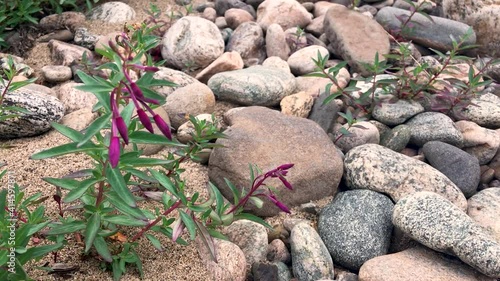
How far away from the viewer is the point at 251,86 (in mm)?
4227

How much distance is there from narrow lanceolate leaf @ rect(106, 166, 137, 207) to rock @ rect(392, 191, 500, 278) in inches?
73.6

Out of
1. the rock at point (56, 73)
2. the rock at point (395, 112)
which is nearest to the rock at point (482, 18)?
the rock at point (395, 112)

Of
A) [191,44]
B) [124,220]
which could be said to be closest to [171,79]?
[191,44]

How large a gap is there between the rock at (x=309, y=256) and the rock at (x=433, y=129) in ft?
4.96

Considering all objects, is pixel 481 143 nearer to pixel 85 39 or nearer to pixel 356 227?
pixel 356 227

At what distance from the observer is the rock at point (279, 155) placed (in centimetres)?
343

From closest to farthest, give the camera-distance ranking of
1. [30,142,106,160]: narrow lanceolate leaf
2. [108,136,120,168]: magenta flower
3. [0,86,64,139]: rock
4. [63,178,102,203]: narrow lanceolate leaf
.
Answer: [108,136,120,168]: magenta flower < [30,142,106,160]: narrow lanceolate leaf < [63,178,102,203]: narrow lanceolate leaf < [0,86,64,139]: rock

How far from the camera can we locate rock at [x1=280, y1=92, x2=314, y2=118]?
167 inches

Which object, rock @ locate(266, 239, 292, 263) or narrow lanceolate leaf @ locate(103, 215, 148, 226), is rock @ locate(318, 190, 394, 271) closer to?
rock @ locate(266, 239, 292, 263)

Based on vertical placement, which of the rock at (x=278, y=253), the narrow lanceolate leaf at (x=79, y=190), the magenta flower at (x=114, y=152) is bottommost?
the rock at (x=278, y=253)

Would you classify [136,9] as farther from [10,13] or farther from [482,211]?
A: [482,211]

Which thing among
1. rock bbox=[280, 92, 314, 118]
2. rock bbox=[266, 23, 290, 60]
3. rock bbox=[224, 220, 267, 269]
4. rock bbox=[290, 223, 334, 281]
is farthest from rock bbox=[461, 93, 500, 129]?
rock bbox=[224, 220, 267, 269]

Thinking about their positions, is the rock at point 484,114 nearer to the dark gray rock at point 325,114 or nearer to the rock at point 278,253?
the dark gray rock at point 325,114

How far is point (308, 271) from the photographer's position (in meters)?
3.04
